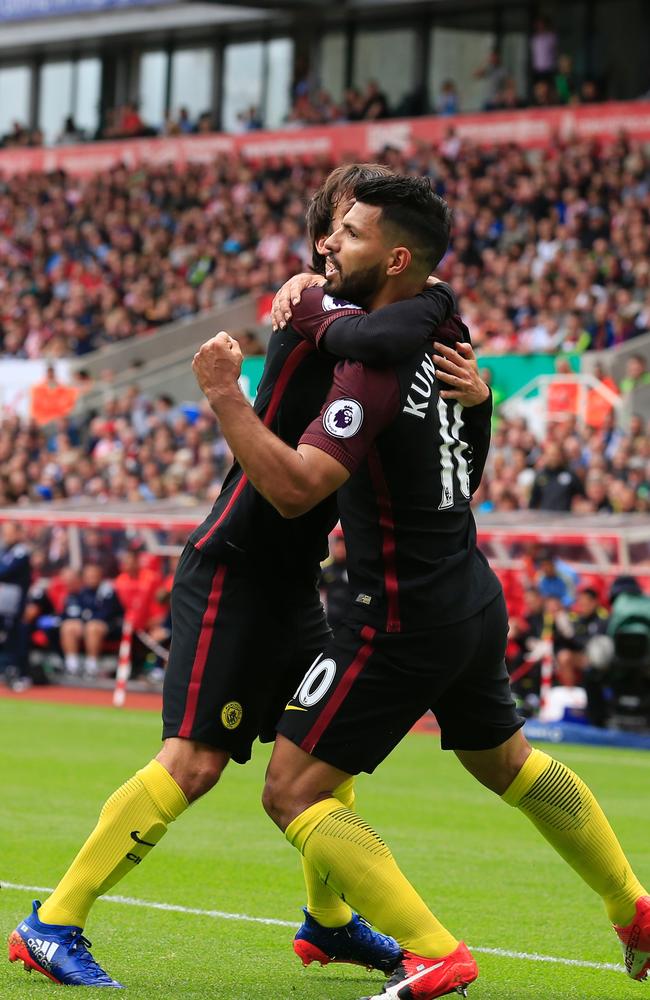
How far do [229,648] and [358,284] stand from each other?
112 centimetres

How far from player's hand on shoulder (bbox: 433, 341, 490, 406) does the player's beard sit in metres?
0.23

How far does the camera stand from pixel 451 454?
15.3 ft

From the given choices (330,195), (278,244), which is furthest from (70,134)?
(330,195)

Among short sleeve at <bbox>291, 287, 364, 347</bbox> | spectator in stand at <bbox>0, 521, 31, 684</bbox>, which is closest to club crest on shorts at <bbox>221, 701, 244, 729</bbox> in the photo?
short sleeve at <bbox>291, 287, 364, 347</bbox>

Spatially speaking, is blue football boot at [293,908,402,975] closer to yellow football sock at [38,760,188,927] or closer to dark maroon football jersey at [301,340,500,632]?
yellow football sock at [38,760,188,927]

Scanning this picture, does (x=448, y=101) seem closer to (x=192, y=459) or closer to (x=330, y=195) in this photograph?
(x=192, y=459)

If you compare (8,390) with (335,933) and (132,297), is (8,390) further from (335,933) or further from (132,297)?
(335,933)

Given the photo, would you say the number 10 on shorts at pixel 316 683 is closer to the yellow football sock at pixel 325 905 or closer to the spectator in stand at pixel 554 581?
the yellow football sock at pixel 325 905

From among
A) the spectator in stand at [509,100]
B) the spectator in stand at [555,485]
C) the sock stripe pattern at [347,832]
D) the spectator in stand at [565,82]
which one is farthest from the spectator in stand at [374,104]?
the sock stripe pattern at [347,832]

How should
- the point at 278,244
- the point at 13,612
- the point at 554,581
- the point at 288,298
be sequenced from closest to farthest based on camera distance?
the point at 288,298 → the point at 554,581 → the point at 13,612 → the point at 278,244

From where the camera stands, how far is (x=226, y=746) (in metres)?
4.84

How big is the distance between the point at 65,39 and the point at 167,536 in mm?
22957

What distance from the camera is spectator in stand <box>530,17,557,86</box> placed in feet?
100

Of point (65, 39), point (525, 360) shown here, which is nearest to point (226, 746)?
point (525, 360)
